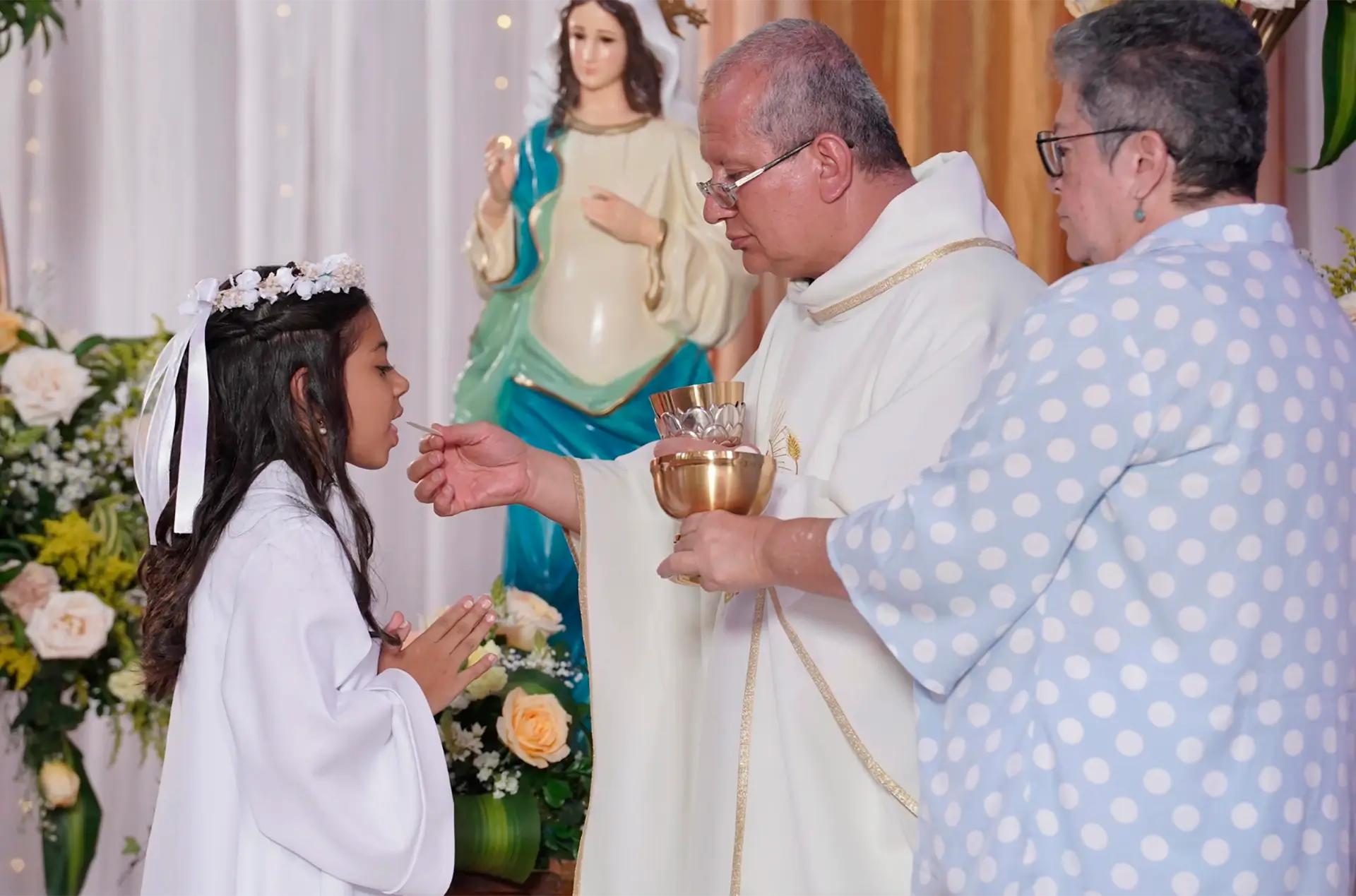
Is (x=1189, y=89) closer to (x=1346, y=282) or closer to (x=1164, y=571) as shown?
(x=1164, y=571)

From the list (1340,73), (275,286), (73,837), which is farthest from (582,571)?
(1340,73)

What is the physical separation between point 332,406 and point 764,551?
33.0 inches

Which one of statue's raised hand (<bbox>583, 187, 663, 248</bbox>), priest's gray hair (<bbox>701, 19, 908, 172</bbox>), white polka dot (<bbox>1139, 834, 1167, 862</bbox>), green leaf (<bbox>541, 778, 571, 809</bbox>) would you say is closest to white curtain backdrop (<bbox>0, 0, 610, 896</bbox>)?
statue's raised hand (<bbox>583, 187, 663, 248</bbox>)

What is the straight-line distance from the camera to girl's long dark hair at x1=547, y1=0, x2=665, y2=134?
469cm

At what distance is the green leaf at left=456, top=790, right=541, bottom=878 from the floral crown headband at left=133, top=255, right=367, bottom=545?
52.9 inches

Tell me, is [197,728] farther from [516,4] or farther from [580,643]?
[516,4]

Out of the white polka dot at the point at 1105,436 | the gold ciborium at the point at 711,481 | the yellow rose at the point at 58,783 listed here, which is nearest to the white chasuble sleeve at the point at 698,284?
the yellow rose at the point at 58,783

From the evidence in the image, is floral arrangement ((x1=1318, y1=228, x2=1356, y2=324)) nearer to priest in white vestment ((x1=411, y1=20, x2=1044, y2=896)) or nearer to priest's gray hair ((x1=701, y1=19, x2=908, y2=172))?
priest in white vestment ((x1=411, y1=20, x2=1044, y2=896))

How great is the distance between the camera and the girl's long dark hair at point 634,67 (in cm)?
469

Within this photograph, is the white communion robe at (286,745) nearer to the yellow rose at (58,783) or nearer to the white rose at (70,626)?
the white rose at (70,626)

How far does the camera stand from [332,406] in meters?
2.46

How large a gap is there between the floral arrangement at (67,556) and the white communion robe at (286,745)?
4.14 ft

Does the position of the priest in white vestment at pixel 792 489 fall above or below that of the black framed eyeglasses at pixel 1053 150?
below

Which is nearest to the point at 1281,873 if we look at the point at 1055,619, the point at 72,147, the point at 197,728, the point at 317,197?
the point at 1055,619
